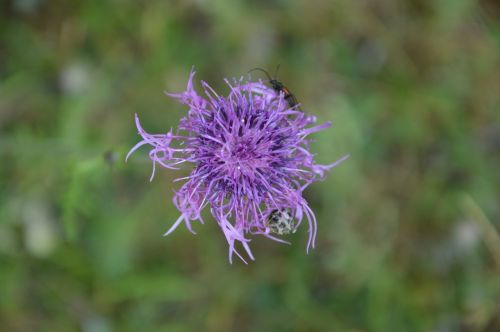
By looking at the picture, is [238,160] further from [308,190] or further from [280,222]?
[308,190]

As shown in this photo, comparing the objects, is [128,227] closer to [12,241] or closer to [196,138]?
[12,241]

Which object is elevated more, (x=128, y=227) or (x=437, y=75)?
(x=437, y=75)

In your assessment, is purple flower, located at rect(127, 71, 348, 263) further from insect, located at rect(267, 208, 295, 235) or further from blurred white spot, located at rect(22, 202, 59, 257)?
blurred white spot, located at rect(22, 202, 59, 257)

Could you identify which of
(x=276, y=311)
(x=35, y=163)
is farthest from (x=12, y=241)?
(x=276, y=311)

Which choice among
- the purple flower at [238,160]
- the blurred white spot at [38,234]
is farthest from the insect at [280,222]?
the blurred white spot at [38,234]

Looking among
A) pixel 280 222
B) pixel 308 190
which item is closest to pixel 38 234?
pixel 308 190

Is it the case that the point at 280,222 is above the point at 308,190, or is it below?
above
